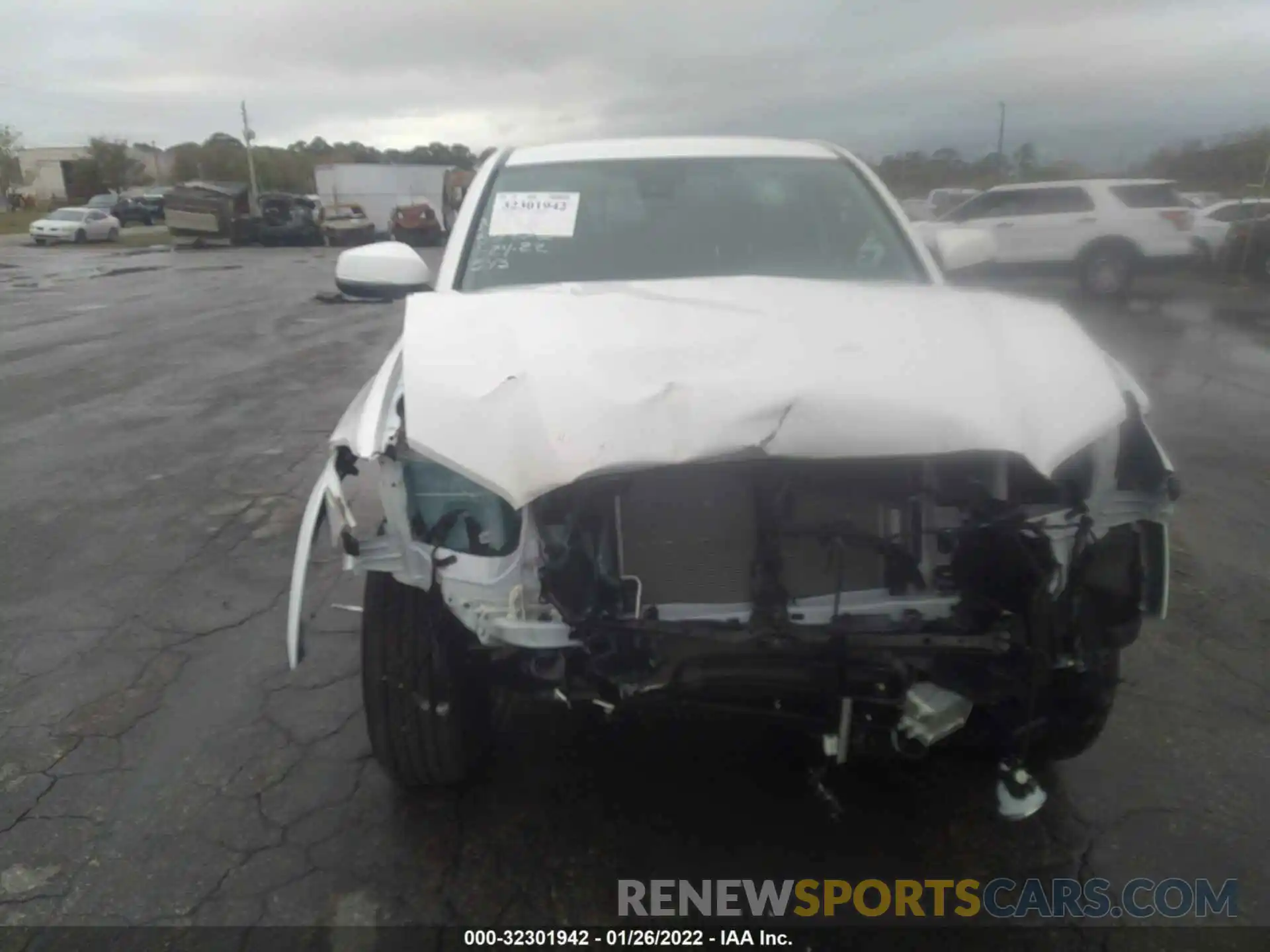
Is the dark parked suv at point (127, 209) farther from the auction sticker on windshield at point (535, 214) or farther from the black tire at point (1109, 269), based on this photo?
the auction sticker on windshield at point (535, 214)

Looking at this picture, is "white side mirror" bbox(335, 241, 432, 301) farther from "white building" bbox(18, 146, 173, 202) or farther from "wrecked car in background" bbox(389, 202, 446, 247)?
"white building" bbox(18, 146, 173, 202)

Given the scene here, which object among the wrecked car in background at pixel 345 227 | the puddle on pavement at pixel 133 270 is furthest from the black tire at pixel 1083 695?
the wrecked car in background at pixel 345 227

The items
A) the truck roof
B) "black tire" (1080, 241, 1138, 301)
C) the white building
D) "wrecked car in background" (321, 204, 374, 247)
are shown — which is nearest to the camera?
the truck roof

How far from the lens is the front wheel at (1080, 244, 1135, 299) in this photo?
597 inches

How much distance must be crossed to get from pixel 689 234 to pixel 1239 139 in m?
27.1

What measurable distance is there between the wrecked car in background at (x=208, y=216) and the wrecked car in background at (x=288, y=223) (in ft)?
1.27

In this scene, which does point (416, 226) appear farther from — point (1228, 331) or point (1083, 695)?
point (1083, 695)

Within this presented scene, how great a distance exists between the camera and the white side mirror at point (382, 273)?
12.4 feet

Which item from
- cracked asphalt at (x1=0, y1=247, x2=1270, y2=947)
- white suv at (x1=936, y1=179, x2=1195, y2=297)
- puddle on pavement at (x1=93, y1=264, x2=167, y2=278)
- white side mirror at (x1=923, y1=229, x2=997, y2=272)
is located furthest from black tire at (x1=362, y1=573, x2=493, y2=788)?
puddle on pavement at (x1=93, y1=264, x2=167, y2=278)

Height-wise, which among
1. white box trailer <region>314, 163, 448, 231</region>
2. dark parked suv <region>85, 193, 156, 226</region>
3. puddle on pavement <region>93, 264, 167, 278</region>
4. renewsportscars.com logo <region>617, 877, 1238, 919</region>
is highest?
white box trailer <region>314, 163, 448, 231</region>

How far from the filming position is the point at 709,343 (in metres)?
2.54

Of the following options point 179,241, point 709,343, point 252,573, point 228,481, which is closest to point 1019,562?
point 709,343

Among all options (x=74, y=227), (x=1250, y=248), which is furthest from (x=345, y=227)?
(x=1250, y=248)

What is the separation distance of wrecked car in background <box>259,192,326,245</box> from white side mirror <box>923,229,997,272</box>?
32.3 metres
